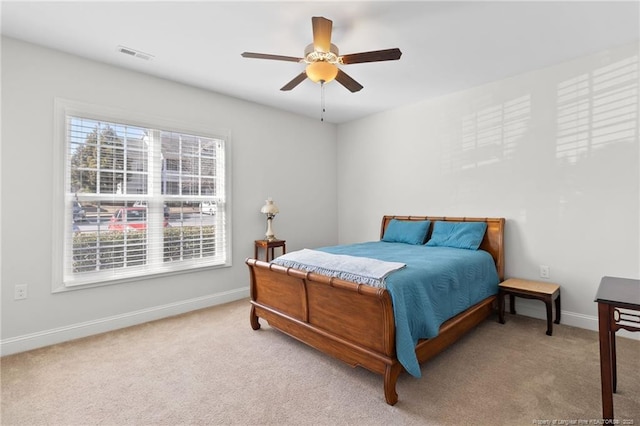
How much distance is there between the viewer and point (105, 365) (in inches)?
93.5

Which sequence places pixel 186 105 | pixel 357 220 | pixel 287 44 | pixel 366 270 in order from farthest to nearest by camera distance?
pixel 357 220
pixel 186 105
pixel 287 44
pixel 366 270

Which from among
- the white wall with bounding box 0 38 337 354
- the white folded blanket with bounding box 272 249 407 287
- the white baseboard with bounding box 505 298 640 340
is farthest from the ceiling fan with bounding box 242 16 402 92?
the white baseboard with bounding box 505 298 640 340

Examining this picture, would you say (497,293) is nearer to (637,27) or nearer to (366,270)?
(366,270)

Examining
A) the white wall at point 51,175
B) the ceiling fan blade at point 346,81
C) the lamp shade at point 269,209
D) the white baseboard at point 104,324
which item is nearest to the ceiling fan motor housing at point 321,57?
the ceiling fan blade at point 346,81

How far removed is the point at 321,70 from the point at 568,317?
3326mm

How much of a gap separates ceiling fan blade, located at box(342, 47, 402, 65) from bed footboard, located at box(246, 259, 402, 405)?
5.32 ft

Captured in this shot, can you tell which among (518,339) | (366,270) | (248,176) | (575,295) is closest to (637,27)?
(575,295)

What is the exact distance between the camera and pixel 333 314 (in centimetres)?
228

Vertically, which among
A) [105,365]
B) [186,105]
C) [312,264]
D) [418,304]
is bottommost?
[105,365]

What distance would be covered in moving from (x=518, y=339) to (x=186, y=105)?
4.15m

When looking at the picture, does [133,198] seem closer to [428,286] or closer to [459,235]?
[428,286]

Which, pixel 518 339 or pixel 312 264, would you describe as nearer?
pixel 312 264

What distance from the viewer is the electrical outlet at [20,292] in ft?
8.53

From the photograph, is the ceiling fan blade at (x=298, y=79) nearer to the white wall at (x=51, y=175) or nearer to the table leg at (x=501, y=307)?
the white wall at (x=51, y=175)
